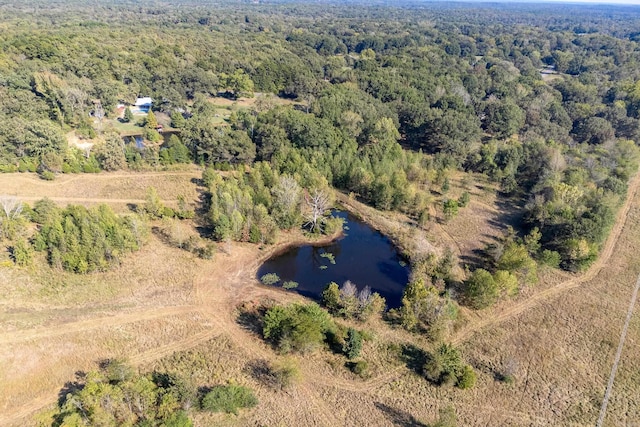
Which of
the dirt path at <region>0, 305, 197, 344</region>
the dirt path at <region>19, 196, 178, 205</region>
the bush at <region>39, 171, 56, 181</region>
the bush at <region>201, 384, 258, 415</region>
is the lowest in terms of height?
the dirt path at <region>0, 305, 197, 344</region>

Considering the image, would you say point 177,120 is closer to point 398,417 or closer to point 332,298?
point 332,298

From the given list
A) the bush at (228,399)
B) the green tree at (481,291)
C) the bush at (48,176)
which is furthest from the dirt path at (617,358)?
the bush at (48,176)

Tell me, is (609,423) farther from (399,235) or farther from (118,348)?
(118,348)

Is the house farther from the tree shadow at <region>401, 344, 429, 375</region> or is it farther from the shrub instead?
the tree shadow at <region>401, 344, 429, 375</region>

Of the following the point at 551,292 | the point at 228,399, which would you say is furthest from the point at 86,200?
the point at 551,292

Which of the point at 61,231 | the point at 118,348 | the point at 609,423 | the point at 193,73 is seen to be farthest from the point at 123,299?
the point at 193,73

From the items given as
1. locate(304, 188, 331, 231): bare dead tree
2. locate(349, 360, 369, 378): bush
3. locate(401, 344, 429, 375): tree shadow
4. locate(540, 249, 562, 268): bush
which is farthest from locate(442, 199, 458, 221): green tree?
locate(349, 360, 369, 378): bush
